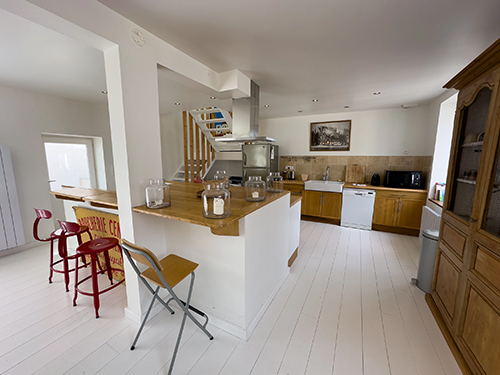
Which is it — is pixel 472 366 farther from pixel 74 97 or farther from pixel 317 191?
pixel 74 97

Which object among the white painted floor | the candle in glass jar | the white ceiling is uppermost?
the white ceiling

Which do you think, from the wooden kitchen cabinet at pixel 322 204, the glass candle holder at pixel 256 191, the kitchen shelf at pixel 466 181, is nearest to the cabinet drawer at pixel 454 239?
the kitchen shelf at pixel 466 181

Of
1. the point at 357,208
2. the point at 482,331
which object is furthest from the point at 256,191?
the point at 357,208

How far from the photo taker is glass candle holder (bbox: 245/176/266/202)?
6.34ft

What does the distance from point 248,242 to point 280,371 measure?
901 millimetres

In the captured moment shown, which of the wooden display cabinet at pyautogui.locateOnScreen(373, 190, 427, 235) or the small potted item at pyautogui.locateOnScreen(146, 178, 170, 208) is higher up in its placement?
the small potted item at pyautogui.locateOnScreen(146, 178, 170, 208)

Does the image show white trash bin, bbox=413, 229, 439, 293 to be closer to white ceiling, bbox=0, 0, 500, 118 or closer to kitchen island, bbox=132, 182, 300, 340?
kitchen island, bbox=132, 182, 300, 340

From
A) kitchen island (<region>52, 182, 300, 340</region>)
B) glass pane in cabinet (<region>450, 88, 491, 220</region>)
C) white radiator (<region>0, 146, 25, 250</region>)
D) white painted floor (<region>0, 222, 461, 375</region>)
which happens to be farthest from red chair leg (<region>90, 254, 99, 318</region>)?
glass pane in cabinet (<region>450, 88, 491, 220</region>)

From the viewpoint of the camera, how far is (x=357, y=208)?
4207 mm

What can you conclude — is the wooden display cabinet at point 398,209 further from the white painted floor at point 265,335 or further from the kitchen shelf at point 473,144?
the kitchen shelf at point 473,144

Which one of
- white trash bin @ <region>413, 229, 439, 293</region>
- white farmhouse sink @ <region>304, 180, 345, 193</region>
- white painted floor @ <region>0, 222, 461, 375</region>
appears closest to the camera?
white painted floor @ <region>0, 222, 461, 375</region>

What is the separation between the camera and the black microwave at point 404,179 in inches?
151

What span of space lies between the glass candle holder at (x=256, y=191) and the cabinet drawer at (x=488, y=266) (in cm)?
155

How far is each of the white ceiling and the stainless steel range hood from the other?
0.23 metres
